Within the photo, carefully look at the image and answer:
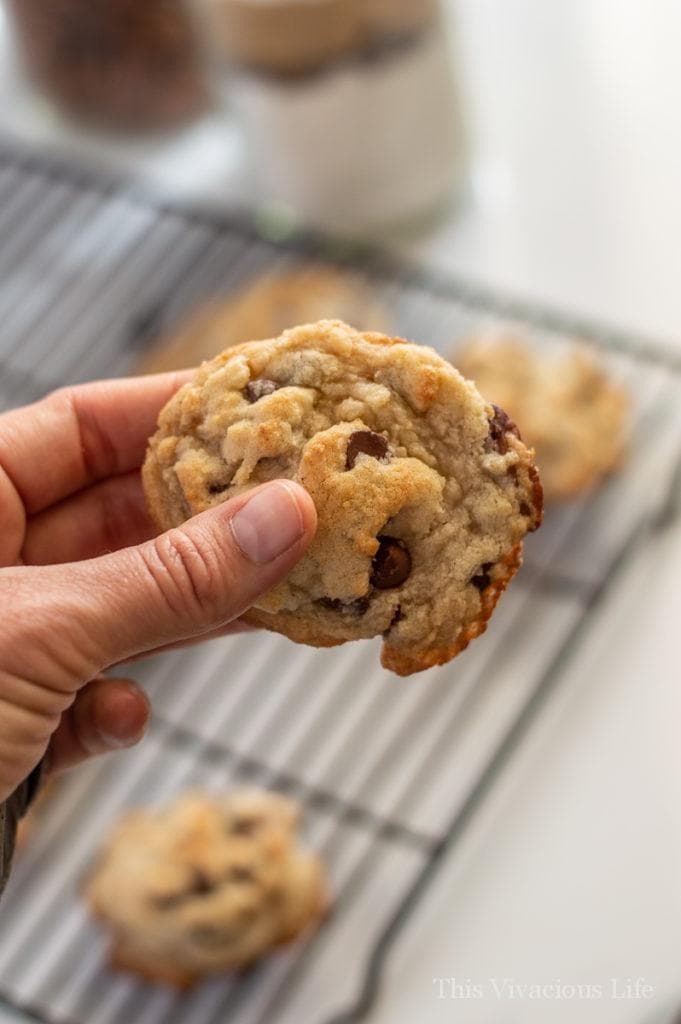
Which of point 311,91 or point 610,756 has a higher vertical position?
point 311,91

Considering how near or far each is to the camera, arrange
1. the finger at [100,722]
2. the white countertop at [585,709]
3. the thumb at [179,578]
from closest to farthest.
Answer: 1. the thumb at [179,578]
2. the finger at [100,722]
3. the white countertop at [585,709]

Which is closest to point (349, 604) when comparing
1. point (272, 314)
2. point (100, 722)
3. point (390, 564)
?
point (390, 564)

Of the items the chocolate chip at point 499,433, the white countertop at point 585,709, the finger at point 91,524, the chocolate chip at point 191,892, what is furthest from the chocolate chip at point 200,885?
the chocolate chip at point 499,433

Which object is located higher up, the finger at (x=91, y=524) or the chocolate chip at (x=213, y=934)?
the finger at (x=91, y=524)

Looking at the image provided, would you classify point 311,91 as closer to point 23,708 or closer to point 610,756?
point 610,756

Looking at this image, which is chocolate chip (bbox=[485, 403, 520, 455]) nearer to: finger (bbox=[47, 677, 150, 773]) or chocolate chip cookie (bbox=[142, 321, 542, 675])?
chocolate chip cookie (bbox=[142, 321, 542, 675])

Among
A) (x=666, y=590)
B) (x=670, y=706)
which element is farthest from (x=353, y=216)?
(x=670, y=706)

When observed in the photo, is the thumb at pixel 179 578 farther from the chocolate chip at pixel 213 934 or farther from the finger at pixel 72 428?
the chocolate chip at pixel 213 934
